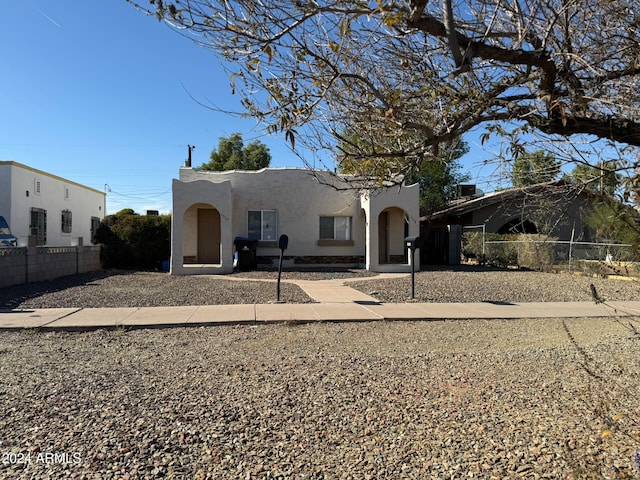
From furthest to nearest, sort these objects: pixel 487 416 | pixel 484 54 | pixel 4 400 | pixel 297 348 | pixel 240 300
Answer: pixel 240 300 → pixel 297 348 → pixel 4 400 → pixel 487 416 → pixel 484 54

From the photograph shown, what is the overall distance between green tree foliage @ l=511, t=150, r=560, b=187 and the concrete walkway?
423 centimetres

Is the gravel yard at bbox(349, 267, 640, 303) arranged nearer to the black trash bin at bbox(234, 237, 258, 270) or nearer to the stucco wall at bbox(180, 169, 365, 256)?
the stucco wall at bbox(180, 169, 365, 256)

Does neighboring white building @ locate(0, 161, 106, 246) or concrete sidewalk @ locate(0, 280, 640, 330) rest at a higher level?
neighboring white building @ locate(0, 161, 106, 246)

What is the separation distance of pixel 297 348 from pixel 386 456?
10.8 feet

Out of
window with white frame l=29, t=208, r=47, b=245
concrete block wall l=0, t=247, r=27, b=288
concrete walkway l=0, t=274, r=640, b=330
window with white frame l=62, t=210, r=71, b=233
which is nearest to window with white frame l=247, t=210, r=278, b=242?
concrete block wall l=0, t=247, r=27, b=288

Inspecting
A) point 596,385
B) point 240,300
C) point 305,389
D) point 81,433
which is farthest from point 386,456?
point 240,300

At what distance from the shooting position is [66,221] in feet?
100

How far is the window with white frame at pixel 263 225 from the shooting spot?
19.3 meters

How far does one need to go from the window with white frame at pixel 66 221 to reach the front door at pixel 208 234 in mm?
15216

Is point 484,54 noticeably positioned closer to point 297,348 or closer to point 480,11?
point 480,11

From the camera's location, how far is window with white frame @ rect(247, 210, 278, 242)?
19328mm

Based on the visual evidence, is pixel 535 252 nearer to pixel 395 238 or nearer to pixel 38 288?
pixel 395 238

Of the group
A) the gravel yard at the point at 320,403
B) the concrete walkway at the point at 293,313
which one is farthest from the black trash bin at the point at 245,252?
the gravel yard at the point at 320,403

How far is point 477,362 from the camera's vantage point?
5918 mm
